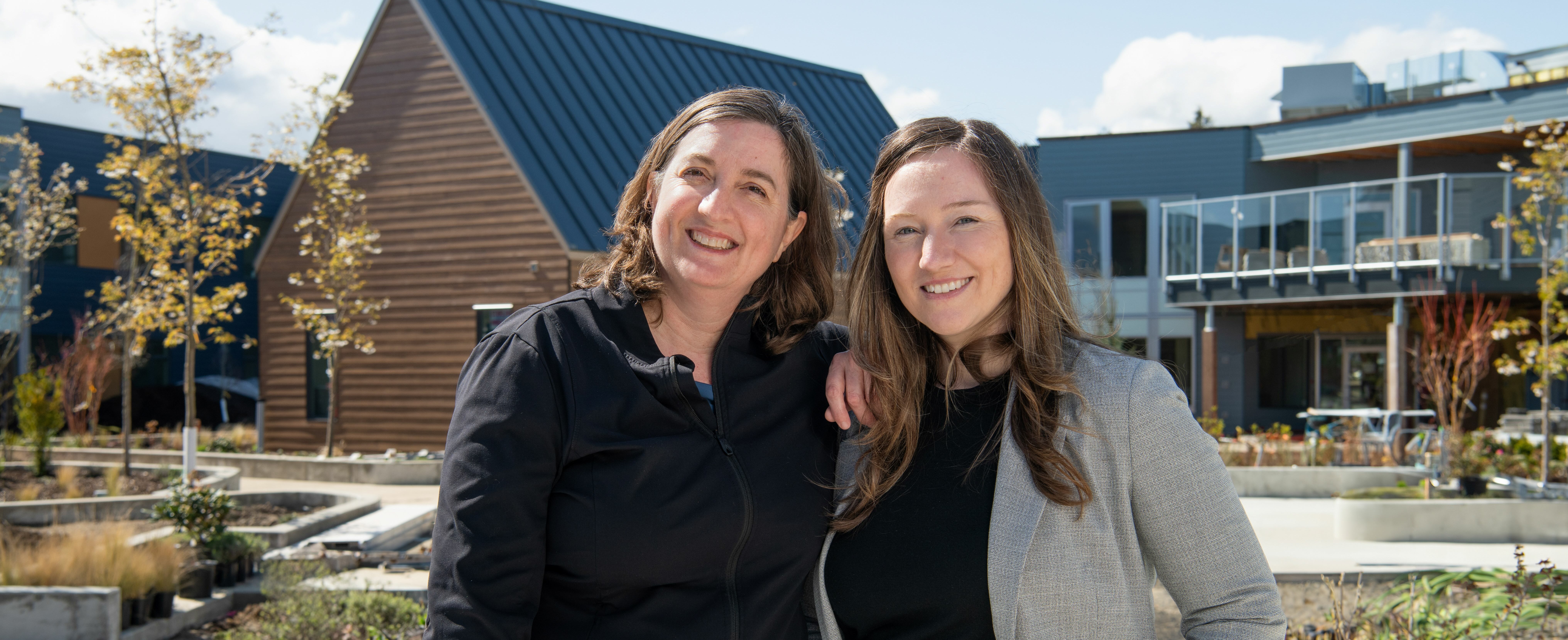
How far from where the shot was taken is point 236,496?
11.2 metres

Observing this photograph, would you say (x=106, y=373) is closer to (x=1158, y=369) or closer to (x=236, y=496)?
(x=236, y=496)

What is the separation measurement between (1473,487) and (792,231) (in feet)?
36.2

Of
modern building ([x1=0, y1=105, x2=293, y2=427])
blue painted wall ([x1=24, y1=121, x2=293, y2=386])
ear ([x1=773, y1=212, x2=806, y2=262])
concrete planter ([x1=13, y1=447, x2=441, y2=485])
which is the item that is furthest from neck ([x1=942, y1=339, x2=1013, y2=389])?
modern building ([x1=0, y1=105, x2=293, y2=427])

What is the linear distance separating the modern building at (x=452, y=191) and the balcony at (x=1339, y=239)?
7.05 metres

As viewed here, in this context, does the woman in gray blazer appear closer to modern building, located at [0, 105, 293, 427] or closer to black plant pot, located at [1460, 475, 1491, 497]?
black plant pot, located at [1460, 475, 1491, 497]

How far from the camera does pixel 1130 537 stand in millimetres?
2260

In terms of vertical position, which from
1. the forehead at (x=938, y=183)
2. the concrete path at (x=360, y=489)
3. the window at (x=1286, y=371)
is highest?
the forehead at (x=938, y=183)

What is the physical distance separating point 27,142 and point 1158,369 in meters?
22.6

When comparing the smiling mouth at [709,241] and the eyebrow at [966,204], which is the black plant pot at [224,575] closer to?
the smiling mouth at [709,241]

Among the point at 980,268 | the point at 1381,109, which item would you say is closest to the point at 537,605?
the point at 980,268

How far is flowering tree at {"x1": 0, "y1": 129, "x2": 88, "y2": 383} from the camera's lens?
693 inches

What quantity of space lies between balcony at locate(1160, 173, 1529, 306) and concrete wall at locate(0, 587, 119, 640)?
60.1 feet

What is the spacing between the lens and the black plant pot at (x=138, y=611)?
21.4 feet

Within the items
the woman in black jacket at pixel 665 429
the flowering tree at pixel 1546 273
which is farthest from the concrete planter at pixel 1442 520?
the woman in black jacket at pixel 665 429
